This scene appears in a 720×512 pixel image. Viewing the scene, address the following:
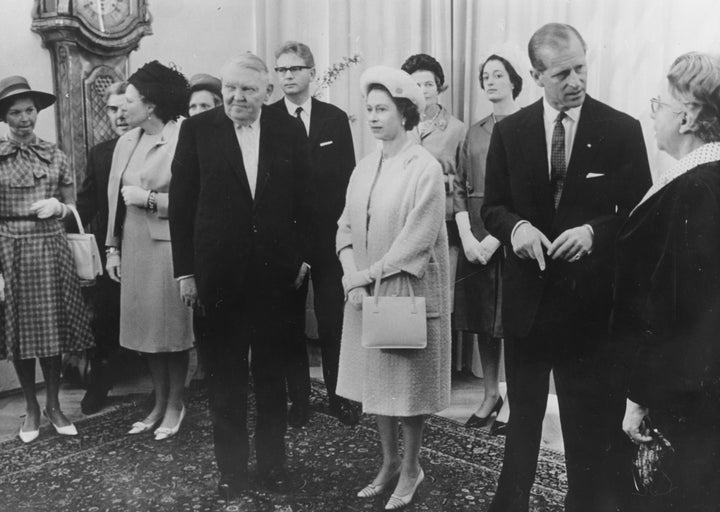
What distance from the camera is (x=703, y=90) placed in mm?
1651

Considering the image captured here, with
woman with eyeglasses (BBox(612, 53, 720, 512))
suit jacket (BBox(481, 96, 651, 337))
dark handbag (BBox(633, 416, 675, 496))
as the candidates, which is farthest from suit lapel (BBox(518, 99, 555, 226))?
dark handbag (BBox(633, 416, 675, 496))

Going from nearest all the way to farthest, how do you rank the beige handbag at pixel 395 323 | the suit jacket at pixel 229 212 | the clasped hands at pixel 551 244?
the clasped hands at pixel 551 244 < the beige handbag at pixel 395 323 < the suit jacket at pixel 229 212

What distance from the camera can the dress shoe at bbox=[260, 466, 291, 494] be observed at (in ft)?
8.98

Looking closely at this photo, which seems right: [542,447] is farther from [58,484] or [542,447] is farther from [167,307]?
[58,484]

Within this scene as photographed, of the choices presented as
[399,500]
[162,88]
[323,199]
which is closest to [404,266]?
[399,500]

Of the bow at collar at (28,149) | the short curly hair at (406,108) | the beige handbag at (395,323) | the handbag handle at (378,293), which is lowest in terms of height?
the beige handbag at (395,323)

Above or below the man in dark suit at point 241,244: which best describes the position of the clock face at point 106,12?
above

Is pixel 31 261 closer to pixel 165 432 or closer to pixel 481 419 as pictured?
pixel 165 432

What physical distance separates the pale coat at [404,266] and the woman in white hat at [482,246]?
790 millimetres

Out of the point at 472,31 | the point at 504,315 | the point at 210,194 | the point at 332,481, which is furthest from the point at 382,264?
the point at 472,31

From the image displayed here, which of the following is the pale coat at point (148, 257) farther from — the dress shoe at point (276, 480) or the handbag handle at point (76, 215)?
the dress shoe at point (276, 480)

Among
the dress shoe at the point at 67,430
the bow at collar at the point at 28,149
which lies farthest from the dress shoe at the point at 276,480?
the bow at collar at the point at 28,149

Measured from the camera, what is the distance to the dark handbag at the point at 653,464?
1599 millimetres

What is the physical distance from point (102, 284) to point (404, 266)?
2.06 metres
